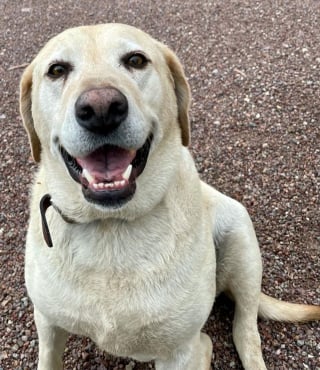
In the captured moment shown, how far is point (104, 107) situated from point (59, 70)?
42cm

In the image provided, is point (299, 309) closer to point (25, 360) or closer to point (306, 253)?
point (306, 253)

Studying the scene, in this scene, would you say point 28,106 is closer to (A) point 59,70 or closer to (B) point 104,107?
(A) point 59,70

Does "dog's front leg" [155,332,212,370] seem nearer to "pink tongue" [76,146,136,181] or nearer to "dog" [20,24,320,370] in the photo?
"dog" [20,24,320,370]

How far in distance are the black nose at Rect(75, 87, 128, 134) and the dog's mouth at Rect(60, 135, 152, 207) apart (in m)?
0.14

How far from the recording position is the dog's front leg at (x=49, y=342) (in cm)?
221

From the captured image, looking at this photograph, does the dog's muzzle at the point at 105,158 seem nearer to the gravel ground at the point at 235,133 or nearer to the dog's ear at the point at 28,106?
the dog's ear at the point at 28,106

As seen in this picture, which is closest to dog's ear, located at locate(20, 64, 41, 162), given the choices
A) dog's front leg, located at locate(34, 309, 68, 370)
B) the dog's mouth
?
the dog's mouth

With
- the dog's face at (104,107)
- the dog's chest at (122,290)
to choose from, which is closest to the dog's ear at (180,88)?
the dog's face at (104,107)

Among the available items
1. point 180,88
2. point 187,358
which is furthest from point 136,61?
point 187,358

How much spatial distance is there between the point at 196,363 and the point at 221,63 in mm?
3156

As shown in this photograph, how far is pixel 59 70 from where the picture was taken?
1847 mm

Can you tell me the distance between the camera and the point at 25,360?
8.58ft

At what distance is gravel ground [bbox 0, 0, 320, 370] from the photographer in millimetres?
2713

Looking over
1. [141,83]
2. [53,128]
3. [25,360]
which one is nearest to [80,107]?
[53,128]
